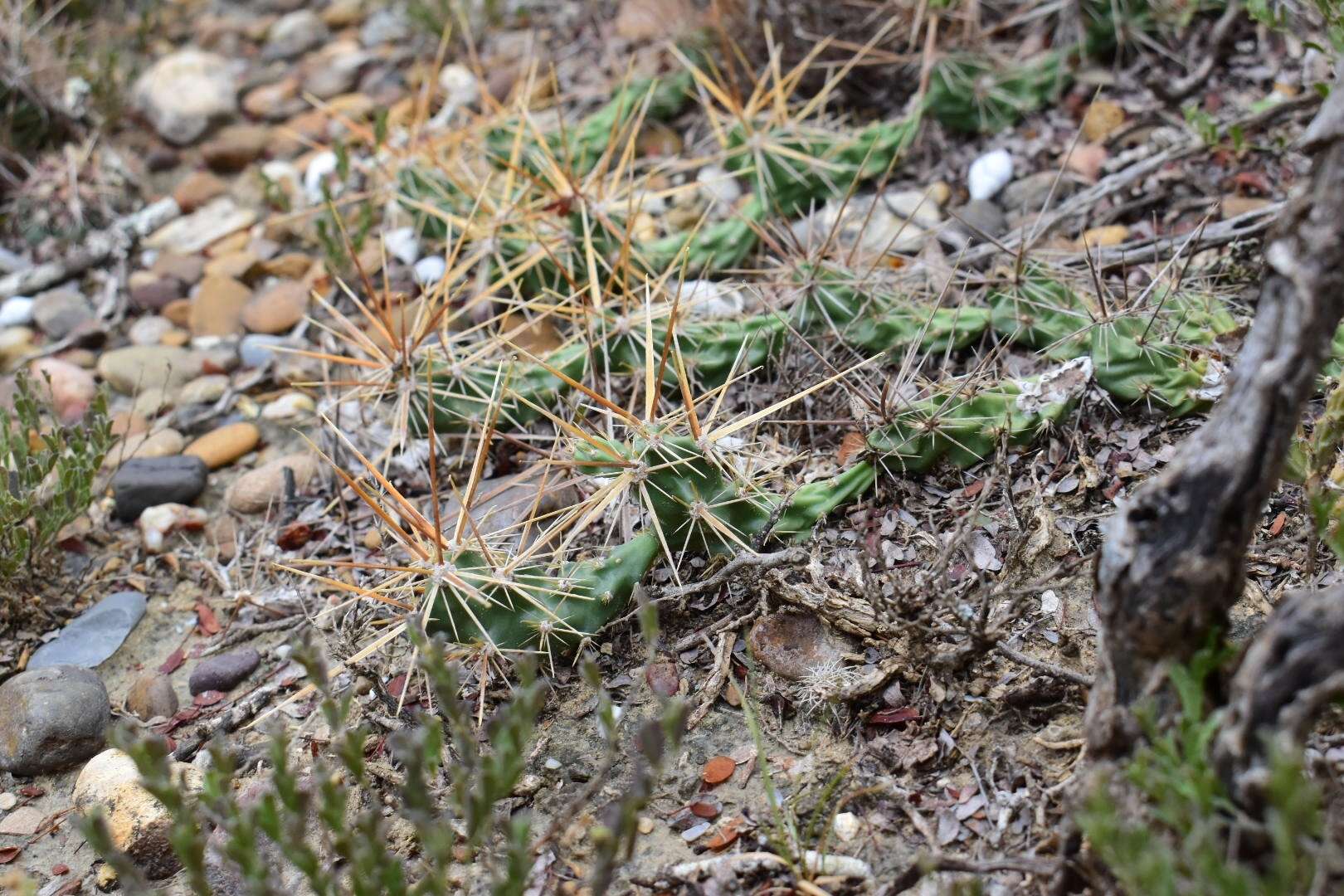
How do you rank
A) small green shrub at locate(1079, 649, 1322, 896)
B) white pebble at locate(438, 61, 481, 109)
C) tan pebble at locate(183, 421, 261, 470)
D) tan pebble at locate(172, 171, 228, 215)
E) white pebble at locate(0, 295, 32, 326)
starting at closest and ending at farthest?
small green shrub at locate(1079, 649, 1322, 896) → tan pebble at locate(183, 421, 261, 470) → white pebble at locate(0, 295, 32, 326) → tan pebble at locate(172, 171, 228, 215) → white pebble at locate(438, 61, 481, 109)

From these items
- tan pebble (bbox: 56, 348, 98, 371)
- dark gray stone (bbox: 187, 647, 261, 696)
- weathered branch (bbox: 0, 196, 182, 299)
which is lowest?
dark gray stone (bbox: 187, 647, 261, 696)

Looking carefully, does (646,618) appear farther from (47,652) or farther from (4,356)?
(4,356)

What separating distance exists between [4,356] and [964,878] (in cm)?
365

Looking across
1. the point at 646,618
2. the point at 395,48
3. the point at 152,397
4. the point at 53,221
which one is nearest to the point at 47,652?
the point at 152,397

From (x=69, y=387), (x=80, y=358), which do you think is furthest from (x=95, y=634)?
(x=80, y=358)

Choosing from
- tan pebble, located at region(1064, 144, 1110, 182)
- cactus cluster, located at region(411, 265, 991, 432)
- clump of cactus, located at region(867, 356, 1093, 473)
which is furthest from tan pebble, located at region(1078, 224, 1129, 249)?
clump of cactus, located at region(867, 356, 1093, 473)

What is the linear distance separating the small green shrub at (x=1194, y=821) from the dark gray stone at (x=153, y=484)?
2.71 m

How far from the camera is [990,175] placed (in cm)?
387

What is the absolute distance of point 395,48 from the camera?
17.5ft

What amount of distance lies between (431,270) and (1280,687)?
299 cm

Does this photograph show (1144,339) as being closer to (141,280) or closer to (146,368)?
(146,368)

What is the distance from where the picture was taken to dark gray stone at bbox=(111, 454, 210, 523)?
3.44 m

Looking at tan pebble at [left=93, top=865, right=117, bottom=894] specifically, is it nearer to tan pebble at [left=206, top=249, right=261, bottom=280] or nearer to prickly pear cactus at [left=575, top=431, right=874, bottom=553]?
prickly pear cactus at [left=575, top=431, right=874, bottom=553]

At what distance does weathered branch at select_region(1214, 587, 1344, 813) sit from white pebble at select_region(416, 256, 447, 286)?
2.81 meters
